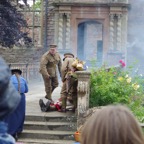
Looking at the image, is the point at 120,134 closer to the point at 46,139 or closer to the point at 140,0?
the point at 46,139

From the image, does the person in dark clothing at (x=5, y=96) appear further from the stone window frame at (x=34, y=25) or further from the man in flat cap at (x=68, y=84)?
the stone window frame at (x=34, y=25)

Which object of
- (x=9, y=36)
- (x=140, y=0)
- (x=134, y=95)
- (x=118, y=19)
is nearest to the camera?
(x=134, y=95)

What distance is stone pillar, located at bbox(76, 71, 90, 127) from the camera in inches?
380

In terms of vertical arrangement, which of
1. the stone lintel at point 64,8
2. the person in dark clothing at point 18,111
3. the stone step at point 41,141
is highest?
the stone lintel at point 64,8

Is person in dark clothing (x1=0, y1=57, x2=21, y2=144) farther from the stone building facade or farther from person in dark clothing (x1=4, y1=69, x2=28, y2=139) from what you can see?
the stone building facade

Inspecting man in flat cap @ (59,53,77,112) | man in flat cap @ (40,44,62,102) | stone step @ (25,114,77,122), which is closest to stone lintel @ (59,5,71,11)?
man in flat cap @ (40,44,62,102)

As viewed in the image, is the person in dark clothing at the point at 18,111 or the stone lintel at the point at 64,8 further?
the stone lintel at the point at 64,8

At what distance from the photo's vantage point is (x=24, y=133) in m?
9.73

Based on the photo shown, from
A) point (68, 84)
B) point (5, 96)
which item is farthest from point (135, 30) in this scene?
point (5, 96)

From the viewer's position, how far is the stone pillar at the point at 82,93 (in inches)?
380

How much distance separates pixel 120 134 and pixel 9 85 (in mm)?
618

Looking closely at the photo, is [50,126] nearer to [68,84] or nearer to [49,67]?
[68,84]

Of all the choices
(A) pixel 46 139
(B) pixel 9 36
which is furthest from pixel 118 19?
(A) pixel 46 139

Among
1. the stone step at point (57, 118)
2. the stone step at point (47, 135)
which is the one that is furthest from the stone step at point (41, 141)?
the stone step at point (57, 118)
